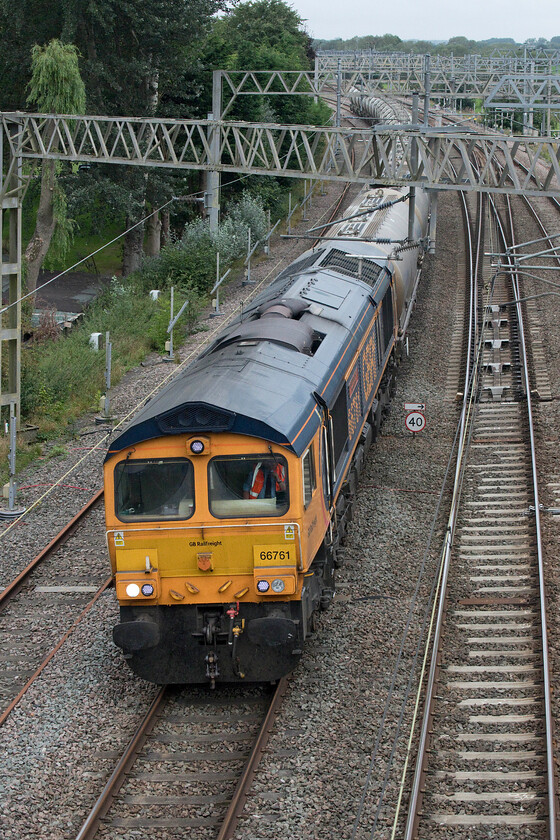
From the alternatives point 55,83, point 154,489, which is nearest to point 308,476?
point 154,489

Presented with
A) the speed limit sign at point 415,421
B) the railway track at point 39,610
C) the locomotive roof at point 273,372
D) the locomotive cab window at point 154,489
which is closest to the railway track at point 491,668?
the speed limit sign at point 415,421

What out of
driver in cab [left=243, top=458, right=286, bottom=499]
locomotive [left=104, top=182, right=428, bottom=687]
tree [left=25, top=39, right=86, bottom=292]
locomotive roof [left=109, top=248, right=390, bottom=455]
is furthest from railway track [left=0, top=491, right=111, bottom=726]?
tree [left=25, top=39, right=86, bottom=292]

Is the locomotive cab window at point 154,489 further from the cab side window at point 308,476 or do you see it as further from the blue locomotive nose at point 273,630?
the blue locomotive nose at point 273,630

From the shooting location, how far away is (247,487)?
9867 millimetres

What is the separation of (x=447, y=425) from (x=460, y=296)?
9104 millimetres

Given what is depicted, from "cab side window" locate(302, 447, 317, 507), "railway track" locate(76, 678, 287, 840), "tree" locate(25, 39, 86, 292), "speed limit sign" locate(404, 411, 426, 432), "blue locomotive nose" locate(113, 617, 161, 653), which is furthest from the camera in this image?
"tree" locate(25, 39, 86, 292)

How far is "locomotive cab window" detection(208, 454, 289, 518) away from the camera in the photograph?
976cm

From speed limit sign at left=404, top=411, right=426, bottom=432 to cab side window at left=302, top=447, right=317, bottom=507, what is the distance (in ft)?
23.2

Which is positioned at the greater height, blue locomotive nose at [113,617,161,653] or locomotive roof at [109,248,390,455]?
locomotive roof at [109,248,390,455]

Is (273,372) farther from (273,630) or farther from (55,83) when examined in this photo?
(55,83)

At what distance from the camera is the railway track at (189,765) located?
8.36 meters

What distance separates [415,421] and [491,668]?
7079 mm

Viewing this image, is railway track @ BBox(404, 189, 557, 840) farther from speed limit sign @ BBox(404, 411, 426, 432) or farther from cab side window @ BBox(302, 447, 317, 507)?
cab side window @ BBox(302, 447, 317, 507)

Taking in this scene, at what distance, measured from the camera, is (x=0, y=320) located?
1938 cm
